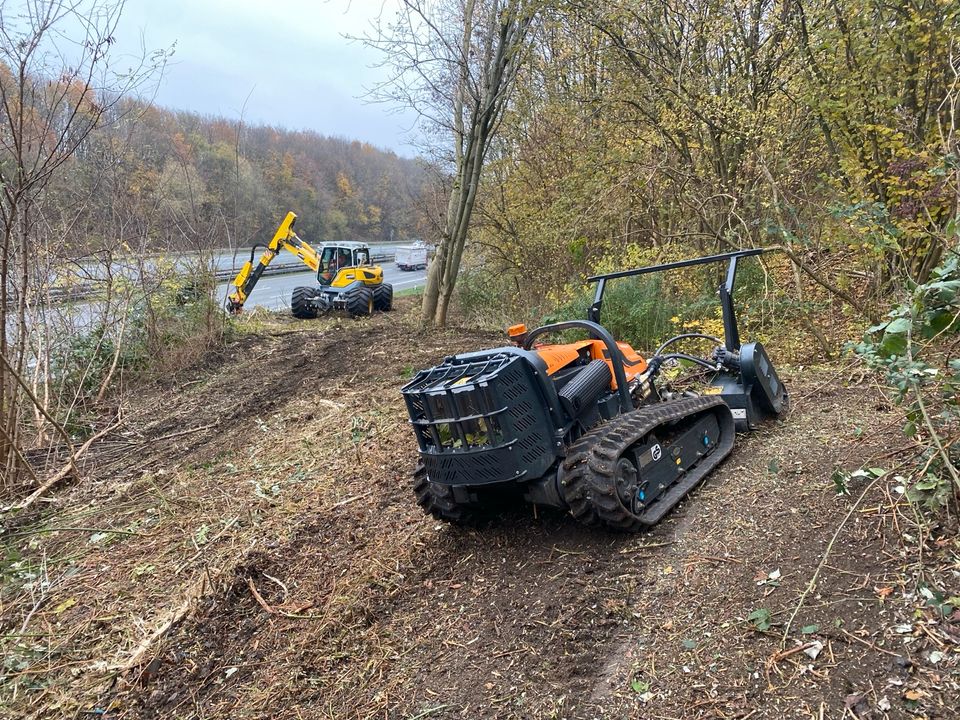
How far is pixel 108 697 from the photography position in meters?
2.89

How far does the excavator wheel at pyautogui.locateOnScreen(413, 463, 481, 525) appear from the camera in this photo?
3588 mm

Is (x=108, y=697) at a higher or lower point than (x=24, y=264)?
lower

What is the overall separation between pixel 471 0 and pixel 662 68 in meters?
3.87

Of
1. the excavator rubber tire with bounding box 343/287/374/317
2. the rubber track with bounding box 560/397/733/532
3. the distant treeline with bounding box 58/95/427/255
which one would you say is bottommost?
the rubber track with bounding box 560/397/733/532

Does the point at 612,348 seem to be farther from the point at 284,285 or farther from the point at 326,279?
the point at 284,285

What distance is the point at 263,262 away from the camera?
15.2 meters

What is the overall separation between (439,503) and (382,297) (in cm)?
1363

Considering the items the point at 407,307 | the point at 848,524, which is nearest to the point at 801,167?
the point at 848,524

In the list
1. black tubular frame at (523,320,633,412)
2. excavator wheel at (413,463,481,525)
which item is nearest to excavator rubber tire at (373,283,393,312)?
black tubular frame at (523,320,633,412)

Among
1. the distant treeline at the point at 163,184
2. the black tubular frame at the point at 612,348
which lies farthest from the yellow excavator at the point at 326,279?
the black tubular frame at the point at 612,348

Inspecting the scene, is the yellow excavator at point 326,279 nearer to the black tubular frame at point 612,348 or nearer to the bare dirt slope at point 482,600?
the bare dirt slope at point 482,600

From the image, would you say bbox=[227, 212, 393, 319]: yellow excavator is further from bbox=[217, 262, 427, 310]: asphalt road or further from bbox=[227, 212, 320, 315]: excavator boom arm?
bbox=[217, 262, 427, 310]: asphalt road

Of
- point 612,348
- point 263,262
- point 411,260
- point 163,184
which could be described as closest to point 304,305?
point 263,262

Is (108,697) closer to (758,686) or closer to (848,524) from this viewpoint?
(758,686)
